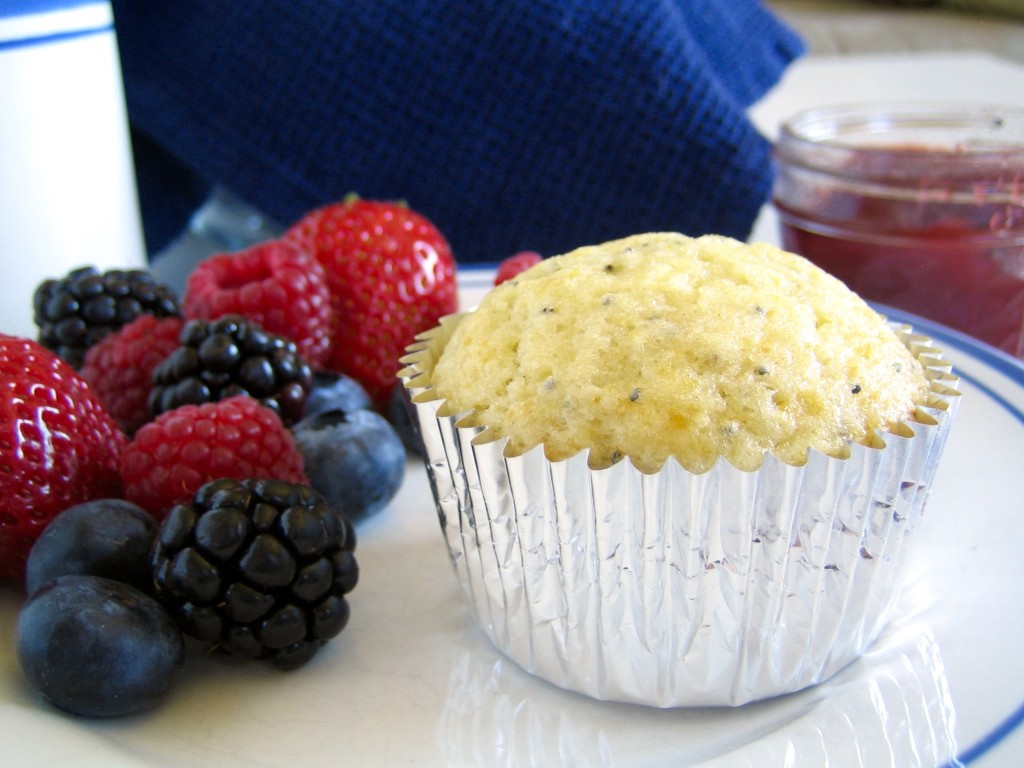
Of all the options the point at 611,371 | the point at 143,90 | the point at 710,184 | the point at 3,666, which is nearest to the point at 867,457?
the point at 611,371

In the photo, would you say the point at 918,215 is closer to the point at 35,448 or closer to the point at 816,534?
the point at 816,534

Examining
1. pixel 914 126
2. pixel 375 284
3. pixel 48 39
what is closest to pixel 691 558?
pixel 375 284

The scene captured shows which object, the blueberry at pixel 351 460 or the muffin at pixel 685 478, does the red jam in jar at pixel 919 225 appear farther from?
the blueberry at pixel 351 460

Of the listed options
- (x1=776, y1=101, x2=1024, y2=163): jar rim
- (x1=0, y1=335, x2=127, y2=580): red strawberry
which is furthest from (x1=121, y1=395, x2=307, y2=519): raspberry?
(x1=776, y1=101, x2=1024, y2=163): jar rim

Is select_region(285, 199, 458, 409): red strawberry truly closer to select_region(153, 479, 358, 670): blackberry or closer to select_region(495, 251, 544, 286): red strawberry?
select_region(495, 251, 544, 286): red strawberry

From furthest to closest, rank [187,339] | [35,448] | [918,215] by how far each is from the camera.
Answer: [918,215] < [187,339] < [35,448]

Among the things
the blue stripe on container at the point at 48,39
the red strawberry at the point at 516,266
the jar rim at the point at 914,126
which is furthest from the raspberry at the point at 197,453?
the jar rim at the point at 914,126
